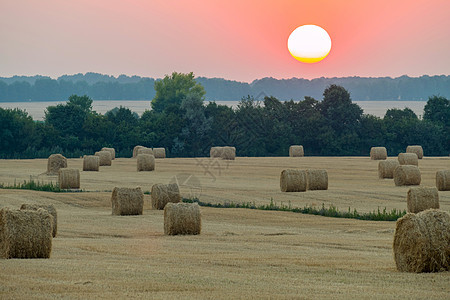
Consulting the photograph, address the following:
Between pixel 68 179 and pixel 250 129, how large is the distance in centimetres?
4785

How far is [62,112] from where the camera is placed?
8556 cm

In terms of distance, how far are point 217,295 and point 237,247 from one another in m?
7.05

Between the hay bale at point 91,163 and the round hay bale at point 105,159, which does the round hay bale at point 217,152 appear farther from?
the hay bale at point 91,163

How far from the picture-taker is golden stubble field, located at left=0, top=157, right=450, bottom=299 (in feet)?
38.8

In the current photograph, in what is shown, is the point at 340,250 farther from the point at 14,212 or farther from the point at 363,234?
the point at 14,212

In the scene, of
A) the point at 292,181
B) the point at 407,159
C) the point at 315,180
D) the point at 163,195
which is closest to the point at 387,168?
the point at 407,159

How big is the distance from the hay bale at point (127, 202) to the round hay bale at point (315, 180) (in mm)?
14056

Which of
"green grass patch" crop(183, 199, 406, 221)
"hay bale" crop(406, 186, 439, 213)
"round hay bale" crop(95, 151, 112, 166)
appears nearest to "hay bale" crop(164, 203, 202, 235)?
"green grass patch" crop(183, 199, 406, 221)

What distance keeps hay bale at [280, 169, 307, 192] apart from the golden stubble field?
105cm

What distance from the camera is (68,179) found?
41188mm

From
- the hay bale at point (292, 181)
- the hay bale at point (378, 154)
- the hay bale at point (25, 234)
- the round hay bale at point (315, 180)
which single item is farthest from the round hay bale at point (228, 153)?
the hay bale at point (25, 234)

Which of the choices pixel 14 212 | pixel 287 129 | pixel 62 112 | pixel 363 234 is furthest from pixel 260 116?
pixel 14 212

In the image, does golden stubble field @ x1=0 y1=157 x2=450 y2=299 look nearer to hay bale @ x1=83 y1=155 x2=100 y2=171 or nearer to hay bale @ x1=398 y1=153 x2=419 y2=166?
hay bale @ x1=398 y1=153 x2=419 y2=166

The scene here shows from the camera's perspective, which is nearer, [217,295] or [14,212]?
[217,295]
